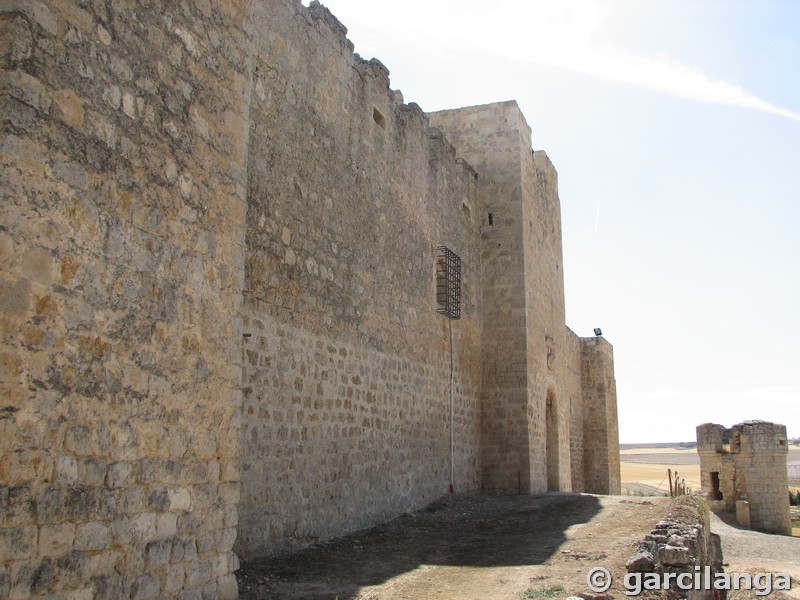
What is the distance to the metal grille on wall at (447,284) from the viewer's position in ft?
38.7

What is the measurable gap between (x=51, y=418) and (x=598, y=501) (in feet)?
32.2

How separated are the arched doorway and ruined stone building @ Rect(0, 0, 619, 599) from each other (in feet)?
0.15

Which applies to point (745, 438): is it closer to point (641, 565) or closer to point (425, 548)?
point (425, 548)

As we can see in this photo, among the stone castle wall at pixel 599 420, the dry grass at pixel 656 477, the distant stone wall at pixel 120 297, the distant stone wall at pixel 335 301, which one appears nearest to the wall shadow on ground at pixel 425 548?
the distant stone wall at pixel 335 301

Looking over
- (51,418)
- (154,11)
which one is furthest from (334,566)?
(154,11)

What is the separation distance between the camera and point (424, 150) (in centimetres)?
1154

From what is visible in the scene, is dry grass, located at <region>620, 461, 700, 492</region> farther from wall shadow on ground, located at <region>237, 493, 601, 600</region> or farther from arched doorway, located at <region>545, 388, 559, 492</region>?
wall shadow on ground, located at <region>237, 493, 601, 600</region>

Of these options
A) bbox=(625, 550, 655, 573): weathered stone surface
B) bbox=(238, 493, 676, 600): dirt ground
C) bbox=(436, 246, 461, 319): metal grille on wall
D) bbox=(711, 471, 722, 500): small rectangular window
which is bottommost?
bbox=(711, 471, 722, 500): small rectangular window

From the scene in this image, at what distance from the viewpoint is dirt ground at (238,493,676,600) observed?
563 centimetres

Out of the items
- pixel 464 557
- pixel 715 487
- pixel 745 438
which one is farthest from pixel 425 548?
pixel 715 487

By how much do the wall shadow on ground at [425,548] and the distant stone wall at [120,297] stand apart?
1.67 meters

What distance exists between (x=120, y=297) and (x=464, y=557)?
4.69 m

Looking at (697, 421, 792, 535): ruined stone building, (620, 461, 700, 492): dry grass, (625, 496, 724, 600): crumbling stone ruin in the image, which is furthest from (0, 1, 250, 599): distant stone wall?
(620, 461, 700, 492): dry grass

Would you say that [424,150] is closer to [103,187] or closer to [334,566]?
[334,566]
